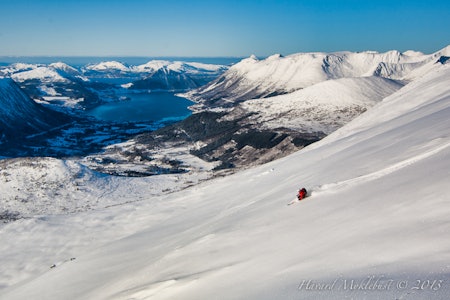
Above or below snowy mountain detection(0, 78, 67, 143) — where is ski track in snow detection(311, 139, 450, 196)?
above

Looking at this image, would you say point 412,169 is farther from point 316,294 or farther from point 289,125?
point 289,125

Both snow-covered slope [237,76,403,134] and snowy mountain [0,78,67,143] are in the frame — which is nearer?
snow-covered slope [237,76,403,134]

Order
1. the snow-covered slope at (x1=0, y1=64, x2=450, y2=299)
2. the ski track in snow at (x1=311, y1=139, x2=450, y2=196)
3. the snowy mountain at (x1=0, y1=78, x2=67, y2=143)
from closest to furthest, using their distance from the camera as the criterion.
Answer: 1. the snow-covered slope at (x1=0, y1=64, x2=450, y2=299)
2. the ski track in snow at (x1=311, y1=139, x2=450, y2=196)
3. the snowy mountain at (x1=0, y1=78, x2=67, y2=143)

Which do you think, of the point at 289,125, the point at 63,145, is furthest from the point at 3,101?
the point at 289,125

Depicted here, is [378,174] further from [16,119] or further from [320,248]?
[16,119]
